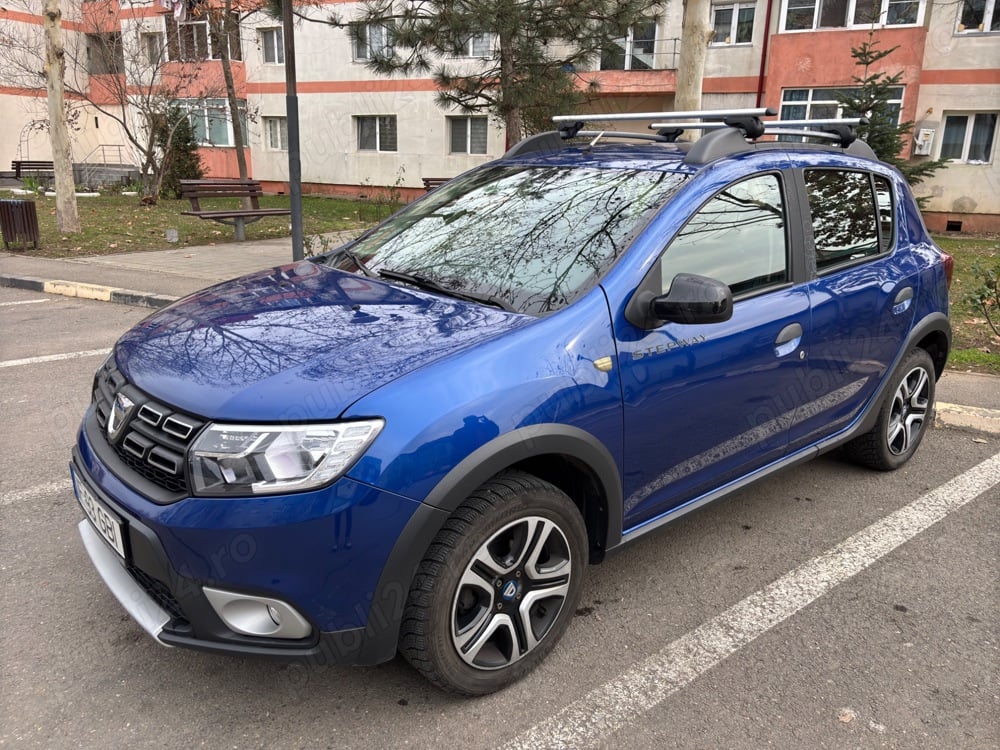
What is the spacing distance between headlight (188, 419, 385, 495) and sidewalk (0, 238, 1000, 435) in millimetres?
4439

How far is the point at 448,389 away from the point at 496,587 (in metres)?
0.68

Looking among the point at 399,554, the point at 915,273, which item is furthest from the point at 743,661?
the point at 915,273

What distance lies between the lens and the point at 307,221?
17438 millimetres

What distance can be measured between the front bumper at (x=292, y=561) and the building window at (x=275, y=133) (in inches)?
1107

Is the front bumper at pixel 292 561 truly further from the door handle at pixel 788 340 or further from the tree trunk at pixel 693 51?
the tree trunk at pixel 693 51

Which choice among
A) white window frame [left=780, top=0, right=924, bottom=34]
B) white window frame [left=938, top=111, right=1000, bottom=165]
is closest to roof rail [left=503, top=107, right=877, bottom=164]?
white window frame [left=938, top=111, right=1000, bottom=165]

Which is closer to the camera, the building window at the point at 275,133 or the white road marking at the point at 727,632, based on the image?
the white road marking at the point at 727,632

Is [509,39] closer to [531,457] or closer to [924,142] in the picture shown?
[531,457]

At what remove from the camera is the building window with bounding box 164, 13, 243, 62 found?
2306 centimetres

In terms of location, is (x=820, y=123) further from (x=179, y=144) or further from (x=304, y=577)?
(x=179, y=144)

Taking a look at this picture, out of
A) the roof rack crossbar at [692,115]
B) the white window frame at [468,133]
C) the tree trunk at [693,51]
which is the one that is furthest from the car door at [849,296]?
the white window frame at [468,133]

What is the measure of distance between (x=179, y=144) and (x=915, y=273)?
23263 millimetres

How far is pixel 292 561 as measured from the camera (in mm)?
2094

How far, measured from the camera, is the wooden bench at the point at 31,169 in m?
26.1
